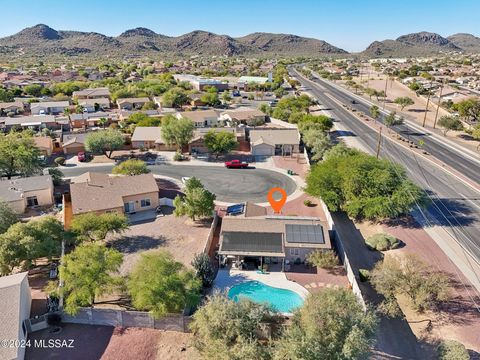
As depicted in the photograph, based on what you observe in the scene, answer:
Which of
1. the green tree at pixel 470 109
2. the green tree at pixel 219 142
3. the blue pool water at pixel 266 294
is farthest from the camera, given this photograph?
the green tree at pixel 470 109

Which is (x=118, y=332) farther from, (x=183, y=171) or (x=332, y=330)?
(x=183, y=171)

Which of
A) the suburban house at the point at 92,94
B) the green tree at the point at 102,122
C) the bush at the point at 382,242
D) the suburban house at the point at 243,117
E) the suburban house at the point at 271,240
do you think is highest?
the suburban house at the point at 92,94

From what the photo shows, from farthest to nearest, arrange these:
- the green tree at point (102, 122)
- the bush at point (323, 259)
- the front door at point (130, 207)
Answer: the green tree at point (102, 122) → the front door at point (130, 207) → the bush at point (323, 259)

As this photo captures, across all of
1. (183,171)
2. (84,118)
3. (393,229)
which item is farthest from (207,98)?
(393,229)

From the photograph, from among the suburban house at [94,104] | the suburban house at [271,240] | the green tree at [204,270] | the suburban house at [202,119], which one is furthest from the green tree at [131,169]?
the suburban house at [94,104]

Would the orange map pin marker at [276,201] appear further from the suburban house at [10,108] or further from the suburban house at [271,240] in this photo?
the suburban house at [10,108]

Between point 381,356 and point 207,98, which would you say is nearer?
point 381,356

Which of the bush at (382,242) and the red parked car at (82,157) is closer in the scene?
the bush at (382,242)
